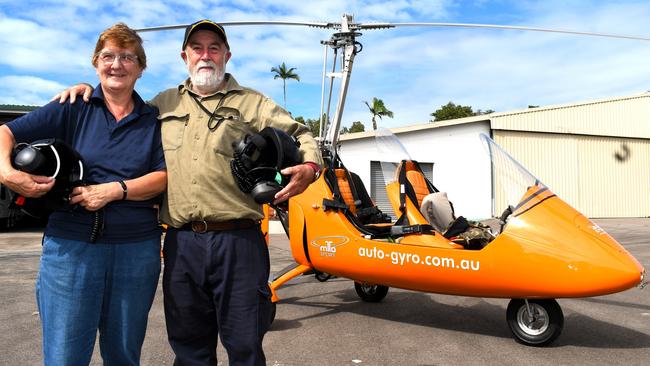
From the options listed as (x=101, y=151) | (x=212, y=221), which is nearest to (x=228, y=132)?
(x=212, y=221)

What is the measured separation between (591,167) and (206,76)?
68.7 feet

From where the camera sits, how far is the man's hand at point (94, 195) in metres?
1.92

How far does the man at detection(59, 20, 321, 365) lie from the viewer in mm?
2129

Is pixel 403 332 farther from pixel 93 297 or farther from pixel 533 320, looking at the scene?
pixel 93 297

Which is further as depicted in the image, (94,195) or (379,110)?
(379,110)

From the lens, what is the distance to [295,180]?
6.57ft

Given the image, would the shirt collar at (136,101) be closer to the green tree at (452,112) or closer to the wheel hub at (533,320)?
the wheel hub at (533,320)

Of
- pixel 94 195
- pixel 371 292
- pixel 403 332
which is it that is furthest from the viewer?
pixel 371 292

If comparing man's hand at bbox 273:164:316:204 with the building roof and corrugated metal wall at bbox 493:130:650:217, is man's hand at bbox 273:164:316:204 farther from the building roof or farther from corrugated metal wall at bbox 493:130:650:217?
corrugated metal wall at bbox 493:130:650:217

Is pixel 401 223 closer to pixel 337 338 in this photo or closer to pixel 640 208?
pixel 337 338

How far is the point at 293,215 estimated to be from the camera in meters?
4.96

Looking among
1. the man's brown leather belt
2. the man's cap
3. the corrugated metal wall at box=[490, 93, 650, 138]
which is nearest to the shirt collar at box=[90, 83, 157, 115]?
the man's cap

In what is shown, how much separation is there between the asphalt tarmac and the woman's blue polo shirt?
1.83m

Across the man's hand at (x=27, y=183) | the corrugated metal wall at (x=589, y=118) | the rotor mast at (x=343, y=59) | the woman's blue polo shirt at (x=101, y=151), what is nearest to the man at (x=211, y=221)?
the woman's blue polo shirt at (x=101, y=151)
